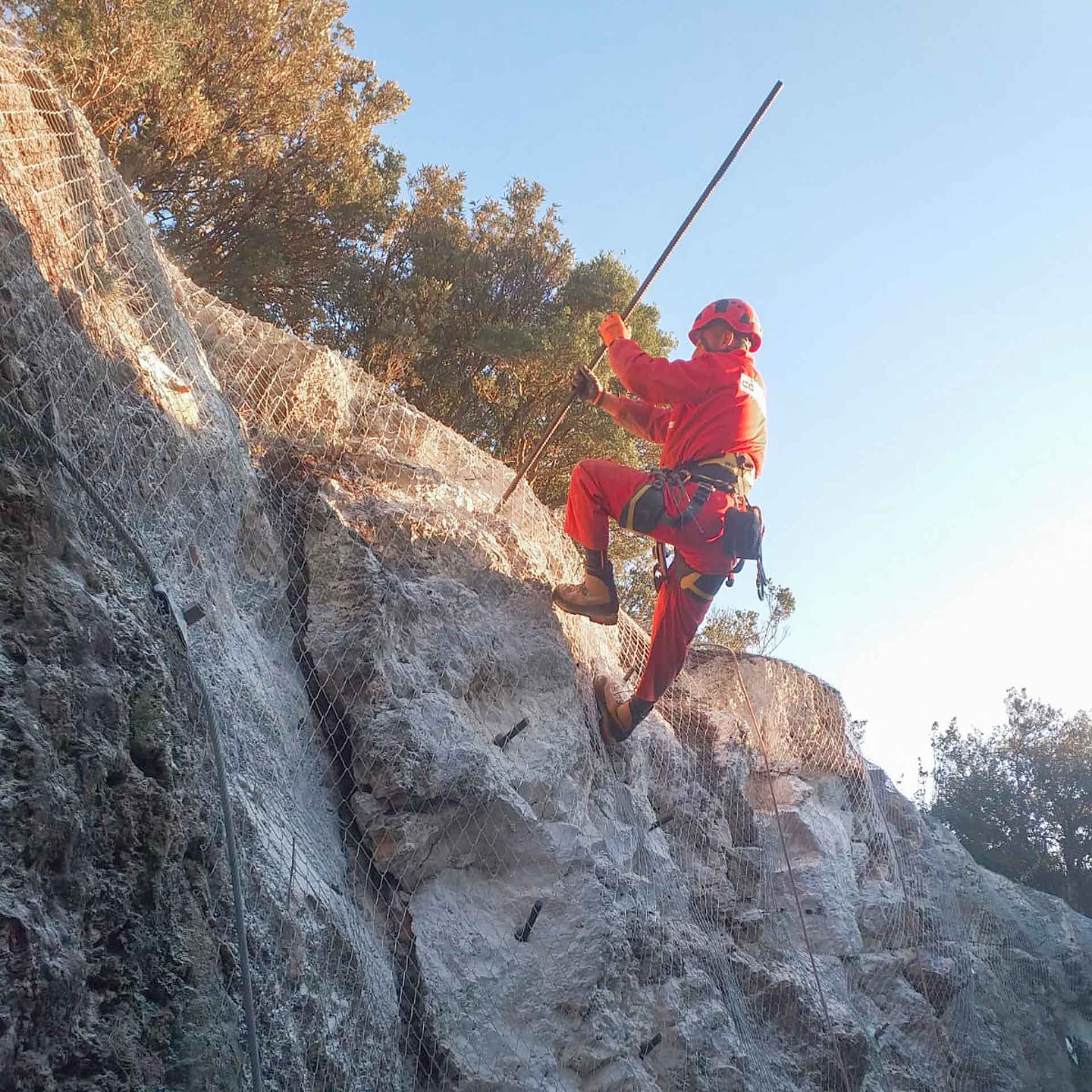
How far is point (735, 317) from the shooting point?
604 cm

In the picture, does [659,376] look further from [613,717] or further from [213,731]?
[213,731]

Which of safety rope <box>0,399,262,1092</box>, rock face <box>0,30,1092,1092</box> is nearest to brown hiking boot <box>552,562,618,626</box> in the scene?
rock face <box>0,30,1092,1092</box>

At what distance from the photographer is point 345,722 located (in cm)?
434

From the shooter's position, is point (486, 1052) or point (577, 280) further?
point (577, 280)

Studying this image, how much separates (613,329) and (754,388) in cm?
86

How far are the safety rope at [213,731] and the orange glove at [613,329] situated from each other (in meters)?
3.40

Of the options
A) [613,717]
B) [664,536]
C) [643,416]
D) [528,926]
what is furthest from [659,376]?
[528,926]

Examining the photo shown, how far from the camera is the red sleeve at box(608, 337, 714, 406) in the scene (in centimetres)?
571

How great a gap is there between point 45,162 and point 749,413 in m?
3.58

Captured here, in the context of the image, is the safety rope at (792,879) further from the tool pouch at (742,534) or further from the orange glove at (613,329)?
the orange glove at (613,329)

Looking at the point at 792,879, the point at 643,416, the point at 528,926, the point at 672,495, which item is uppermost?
the point at 643,416

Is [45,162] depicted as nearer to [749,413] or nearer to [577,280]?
[749,413]

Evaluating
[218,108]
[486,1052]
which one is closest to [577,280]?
[218,108]

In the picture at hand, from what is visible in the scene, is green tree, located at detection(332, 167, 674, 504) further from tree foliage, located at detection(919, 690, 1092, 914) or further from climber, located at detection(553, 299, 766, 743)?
tree foliage, located at detection(919, 690, 1092, 914)
